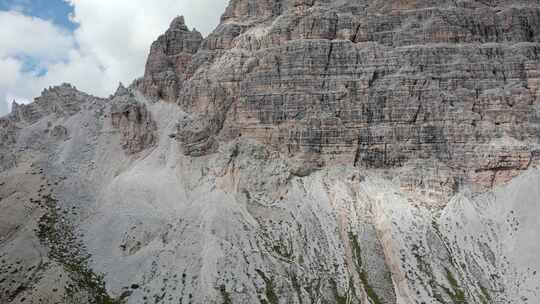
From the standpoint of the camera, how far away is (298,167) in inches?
3307

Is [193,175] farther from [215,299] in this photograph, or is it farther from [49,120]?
[49,120]

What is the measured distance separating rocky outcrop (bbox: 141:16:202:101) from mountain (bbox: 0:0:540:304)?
1.20 ft

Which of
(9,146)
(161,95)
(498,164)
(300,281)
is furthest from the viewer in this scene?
(161,95)

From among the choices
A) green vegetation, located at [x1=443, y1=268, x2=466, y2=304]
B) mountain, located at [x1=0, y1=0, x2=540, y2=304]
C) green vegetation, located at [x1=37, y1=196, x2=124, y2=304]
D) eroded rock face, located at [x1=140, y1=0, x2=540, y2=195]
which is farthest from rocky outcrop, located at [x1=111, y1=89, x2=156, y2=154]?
green vegetation, located at [x1=443, y1=268, x2=466, y2=304]

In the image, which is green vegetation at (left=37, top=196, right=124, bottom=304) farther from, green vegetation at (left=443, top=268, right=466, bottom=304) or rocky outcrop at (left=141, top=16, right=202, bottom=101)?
green vegetation at (left=443, top=268, right=466, bottom=304)

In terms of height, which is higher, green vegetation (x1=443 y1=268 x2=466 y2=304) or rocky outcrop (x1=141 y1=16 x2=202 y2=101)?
rocky outcrop (x1=141 y1=16 x2=202 y2=101)

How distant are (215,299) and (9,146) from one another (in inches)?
2279

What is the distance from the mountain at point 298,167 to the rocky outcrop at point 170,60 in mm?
367

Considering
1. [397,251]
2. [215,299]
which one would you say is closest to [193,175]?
[215,299]

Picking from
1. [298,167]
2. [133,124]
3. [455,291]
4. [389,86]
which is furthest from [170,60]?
[455,291]

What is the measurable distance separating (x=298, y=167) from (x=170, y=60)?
41740mm

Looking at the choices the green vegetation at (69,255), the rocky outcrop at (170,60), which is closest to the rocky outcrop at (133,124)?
the rocky outcrop at (170,60)

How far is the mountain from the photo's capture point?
68.4 metres

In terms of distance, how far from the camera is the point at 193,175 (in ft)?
281
